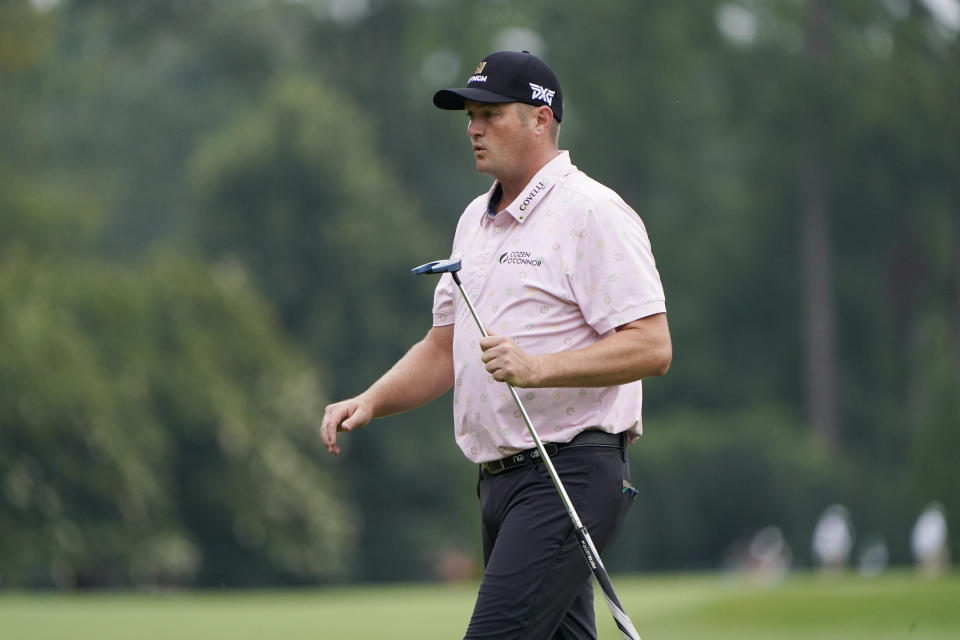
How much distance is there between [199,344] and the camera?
3544cm

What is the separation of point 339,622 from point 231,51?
37.9 meters

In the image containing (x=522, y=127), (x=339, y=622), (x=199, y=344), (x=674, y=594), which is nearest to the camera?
(x=522, y=127)

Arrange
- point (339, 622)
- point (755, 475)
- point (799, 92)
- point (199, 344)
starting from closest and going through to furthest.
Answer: point (339, 622) → point (199, 344) → point (755, 475) → point (799, 92)

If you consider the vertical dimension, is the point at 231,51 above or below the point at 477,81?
above

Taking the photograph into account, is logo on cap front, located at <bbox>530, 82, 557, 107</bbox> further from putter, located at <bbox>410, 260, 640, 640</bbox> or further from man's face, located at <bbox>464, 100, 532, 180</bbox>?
putter, located at <bbox>410, 260, 640, 640</bbox>

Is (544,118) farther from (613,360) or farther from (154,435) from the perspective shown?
(154,435)

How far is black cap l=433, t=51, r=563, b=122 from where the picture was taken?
5609mm

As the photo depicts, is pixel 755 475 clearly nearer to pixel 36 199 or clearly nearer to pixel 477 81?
pixel 36 199

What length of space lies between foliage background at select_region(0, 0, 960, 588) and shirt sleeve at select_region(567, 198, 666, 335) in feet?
86.8

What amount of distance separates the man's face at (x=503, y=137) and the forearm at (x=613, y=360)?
0.65 metres

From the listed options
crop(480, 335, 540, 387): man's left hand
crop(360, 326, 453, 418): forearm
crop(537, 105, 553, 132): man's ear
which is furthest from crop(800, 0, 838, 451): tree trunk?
crop(480, 335, 540, 387): man's left hand

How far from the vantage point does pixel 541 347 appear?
5.49 meters

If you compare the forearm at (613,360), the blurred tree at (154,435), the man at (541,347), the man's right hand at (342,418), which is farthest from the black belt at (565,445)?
the blurred tree at (154,435)

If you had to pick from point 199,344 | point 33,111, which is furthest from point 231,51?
point 199,344
